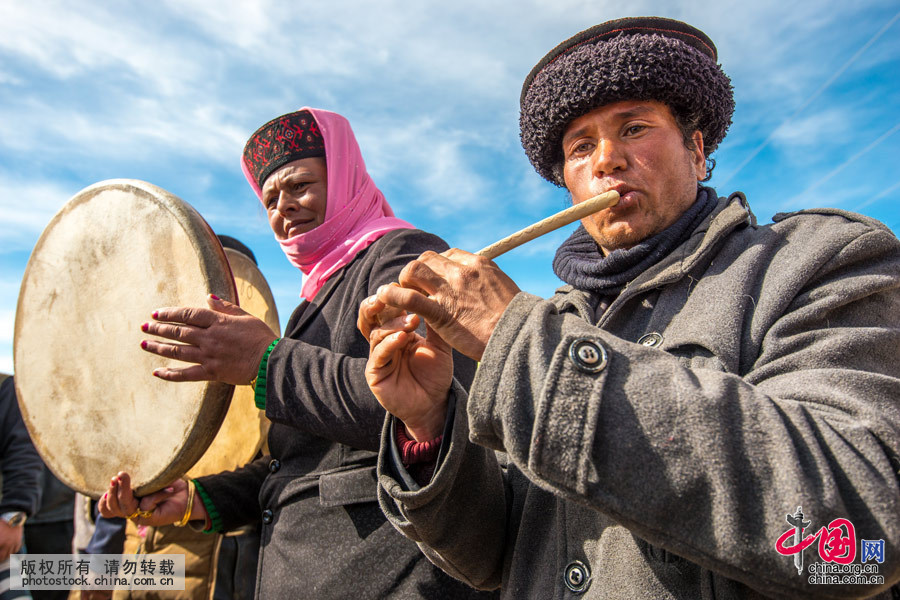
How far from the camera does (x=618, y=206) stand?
1.55 meters

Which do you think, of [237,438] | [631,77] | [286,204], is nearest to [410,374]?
[631,77]

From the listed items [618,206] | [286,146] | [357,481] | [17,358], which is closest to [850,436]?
[618,206]

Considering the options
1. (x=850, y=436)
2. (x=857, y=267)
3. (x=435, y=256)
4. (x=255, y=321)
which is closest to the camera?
(x=850, y=436)

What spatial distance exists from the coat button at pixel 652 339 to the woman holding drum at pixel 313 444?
755mm

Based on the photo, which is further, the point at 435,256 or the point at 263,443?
the point at 263,443

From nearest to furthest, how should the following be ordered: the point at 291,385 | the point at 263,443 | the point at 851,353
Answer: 1. the point at 851,353
2. the point at 291,385
3. the point at 263,443

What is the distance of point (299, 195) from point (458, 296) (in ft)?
6.00

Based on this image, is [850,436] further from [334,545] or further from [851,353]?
[334,545]

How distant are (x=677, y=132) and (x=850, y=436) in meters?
0.98

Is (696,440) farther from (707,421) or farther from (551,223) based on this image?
(551,223)

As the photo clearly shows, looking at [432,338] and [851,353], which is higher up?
[432,338]

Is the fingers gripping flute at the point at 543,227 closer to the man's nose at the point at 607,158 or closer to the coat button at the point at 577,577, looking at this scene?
the man's nose at the point at 607,158

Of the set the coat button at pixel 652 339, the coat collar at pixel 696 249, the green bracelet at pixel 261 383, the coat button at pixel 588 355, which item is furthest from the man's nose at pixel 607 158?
the green bracelet at pixel 261 383

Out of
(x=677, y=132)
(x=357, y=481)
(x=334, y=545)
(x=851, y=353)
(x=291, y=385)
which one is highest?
(x=677, y=132)
